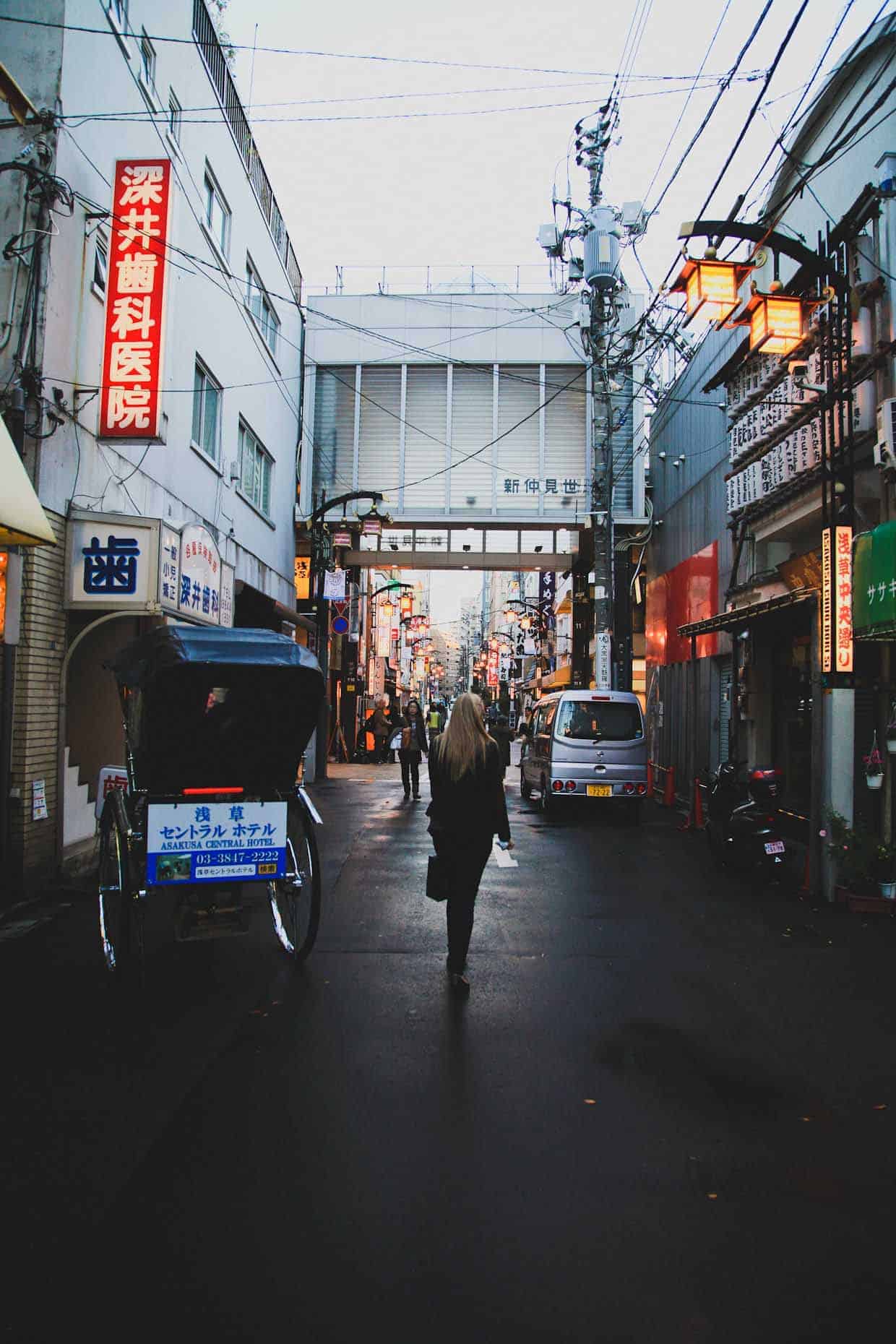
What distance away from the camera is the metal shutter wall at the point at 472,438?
25922 millimetres

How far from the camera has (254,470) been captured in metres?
20.4

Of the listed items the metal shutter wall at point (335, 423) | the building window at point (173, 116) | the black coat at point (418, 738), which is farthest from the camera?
the metal shutter wall at point (335, 423)

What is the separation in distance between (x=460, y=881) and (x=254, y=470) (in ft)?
52.3

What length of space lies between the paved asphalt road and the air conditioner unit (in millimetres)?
4875

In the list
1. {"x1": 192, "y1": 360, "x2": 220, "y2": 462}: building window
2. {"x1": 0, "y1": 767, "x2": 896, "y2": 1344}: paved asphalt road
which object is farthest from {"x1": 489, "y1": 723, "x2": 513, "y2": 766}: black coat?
{"x1": 0, "y1": 767, "x2": 896, "y2": 1344}: paved asphalt road

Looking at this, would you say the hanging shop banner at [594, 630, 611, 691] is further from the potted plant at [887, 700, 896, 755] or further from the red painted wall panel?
the potted plant at [887, 700, 896, 755]

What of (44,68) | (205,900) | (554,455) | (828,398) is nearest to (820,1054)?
(205,900)

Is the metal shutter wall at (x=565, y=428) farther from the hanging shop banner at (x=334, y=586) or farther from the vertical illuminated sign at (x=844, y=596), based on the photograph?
the vertical illuminated sign at (x=844, y=596)

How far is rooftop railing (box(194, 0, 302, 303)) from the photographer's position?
15203 millimetres

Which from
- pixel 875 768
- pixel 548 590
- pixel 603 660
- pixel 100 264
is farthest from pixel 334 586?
pixel 548 590

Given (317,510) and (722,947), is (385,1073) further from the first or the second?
(317,510)

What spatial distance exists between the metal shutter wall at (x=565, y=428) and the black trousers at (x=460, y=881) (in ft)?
67.4

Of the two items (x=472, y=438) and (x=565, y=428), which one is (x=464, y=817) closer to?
(x=472, y=438)

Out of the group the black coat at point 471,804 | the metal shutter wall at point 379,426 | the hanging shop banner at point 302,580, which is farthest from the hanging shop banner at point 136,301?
the metal shutter wall at point 379,426
